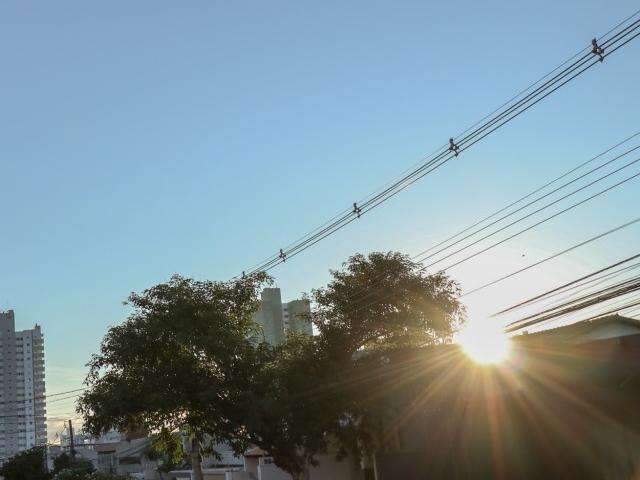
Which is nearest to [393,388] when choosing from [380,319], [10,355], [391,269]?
[380,319]

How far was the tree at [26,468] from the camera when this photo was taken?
6066cm

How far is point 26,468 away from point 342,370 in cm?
4581

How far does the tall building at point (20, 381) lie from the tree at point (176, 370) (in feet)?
456

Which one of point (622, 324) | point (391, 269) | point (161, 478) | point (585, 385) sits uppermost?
point (391, 269)

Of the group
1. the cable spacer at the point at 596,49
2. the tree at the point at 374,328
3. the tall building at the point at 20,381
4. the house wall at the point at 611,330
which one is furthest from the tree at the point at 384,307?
the tall building at the point at 20,381

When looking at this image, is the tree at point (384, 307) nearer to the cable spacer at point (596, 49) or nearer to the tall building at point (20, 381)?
the cable spacer at point (596, 49)

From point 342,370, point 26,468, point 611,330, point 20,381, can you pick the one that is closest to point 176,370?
point 342,370

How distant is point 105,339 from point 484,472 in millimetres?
14898

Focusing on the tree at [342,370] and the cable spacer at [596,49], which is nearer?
the cable spacer at [596,49]

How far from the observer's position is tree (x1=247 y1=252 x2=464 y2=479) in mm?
26297

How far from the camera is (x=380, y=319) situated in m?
30.7

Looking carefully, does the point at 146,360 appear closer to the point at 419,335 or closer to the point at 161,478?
the point at 419,335

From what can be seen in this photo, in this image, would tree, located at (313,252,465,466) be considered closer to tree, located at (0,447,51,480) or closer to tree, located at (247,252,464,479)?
tree, located at (247,252,464,479)

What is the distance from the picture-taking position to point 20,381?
16500 cm
